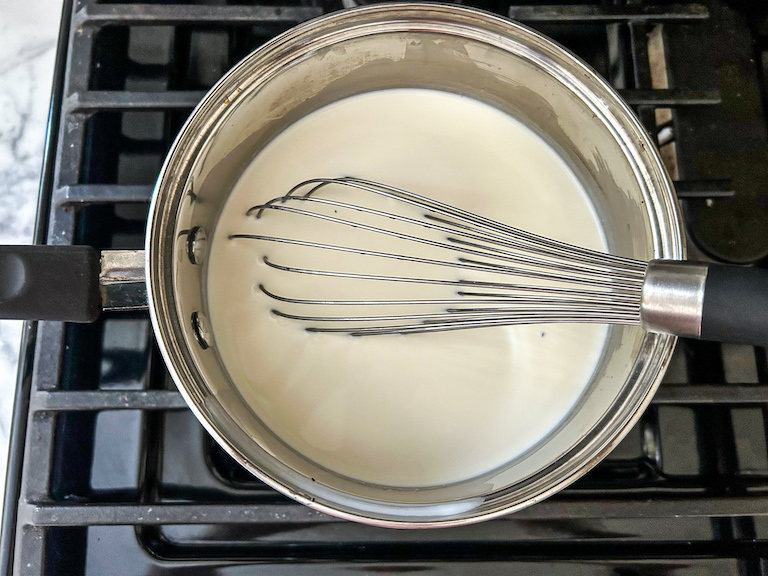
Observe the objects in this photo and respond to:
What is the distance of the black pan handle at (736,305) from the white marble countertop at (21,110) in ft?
1.89

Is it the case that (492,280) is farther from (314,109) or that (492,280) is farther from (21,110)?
(21,110)

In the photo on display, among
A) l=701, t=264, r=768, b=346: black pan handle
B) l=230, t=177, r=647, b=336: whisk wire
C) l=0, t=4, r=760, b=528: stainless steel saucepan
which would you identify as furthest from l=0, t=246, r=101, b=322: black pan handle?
l=701, t=264, r=768, b=346: black pan handle

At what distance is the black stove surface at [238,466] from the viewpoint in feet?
1.50

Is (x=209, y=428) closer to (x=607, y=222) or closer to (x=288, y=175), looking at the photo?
(x=288, y=175)

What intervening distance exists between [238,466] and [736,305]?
1.27 ft

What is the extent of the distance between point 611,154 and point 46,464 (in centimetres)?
52

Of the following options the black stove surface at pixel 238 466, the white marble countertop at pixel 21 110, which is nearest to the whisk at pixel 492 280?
the black stove surface at pixel 238 466

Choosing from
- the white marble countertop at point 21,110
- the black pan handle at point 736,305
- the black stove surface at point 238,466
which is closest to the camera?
the black pan handle at point 736,305

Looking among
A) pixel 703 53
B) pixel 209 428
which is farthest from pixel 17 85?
pixel 703 53

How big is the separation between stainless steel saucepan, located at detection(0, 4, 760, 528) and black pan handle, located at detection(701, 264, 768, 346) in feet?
0.25

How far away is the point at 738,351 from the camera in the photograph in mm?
507

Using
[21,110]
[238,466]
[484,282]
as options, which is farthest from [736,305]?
[21,110]

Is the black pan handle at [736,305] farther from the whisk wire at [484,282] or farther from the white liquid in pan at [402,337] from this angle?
the white liquid in pan at [402,337]

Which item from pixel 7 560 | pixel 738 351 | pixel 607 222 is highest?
pixel 607 222
